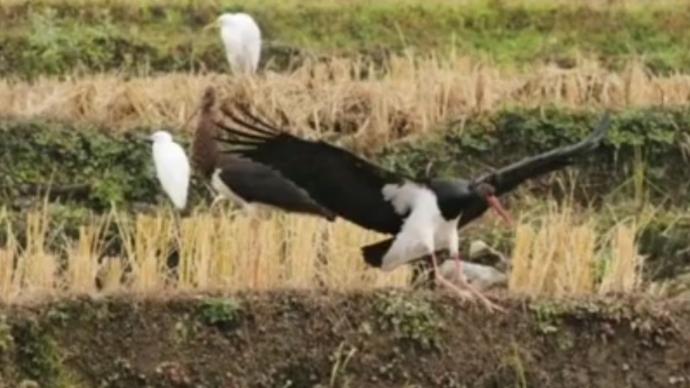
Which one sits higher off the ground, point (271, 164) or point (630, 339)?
point (271, 164)

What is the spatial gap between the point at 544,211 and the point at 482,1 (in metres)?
6.56

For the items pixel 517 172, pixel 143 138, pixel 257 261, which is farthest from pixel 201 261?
pixel 143 138

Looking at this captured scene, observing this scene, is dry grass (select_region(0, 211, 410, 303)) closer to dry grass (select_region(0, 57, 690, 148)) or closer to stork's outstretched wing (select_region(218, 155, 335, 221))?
stork's outstretched wing (select_region(218, 155, 335, 221))

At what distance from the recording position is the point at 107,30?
1733 centimetres

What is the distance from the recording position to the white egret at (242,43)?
50.9ft

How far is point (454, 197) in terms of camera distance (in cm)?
879

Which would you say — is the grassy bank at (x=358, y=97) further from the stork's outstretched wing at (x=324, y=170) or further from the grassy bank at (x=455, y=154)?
the stork's outstretched wing at (x=324, y=170)

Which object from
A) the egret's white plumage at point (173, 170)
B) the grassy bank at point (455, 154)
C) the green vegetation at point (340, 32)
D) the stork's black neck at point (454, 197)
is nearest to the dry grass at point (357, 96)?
the grassy bank at point (455, 154)

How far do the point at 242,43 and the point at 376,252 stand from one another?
6624mm

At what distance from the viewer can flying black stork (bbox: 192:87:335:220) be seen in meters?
10.4

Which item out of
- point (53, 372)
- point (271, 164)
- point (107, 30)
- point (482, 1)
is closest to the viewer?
point (271, 164)

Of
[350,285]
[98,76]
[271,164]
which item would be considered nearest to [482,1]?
[98,76]

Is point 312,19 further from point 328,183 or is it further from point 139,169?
point 328,183

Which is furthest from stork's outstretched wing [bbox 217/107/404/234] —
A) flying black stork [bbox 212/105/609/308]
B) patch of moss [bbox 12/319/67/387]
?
patch of moss [bbox 12/319/67/387]
